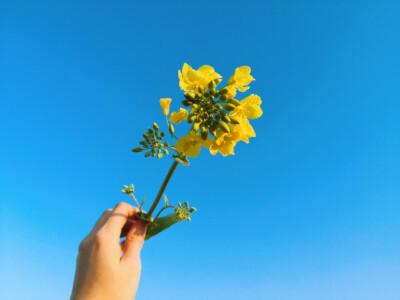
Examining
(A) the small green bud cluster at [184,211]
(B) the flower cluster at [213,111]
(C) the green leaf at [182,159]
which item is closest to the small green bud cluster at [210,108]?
(B) the flower cluster at [213,111]

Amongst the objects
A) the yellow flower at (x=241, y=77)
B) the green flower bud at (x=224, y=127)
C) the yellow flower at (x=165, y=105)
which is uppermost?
the yellow flower at (x=241, y=77)

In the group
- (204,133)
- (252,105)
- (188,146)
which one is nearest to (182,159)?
(188,146)

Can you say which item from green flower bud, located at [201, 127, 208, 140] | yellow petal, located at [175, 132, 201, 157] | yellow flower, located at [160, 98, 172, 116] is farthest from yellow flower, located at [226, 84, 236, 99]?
yellow flower, located at [160, 98, 172, 116]

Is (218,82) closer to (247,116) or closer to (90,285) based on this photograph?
Answer: (247,116)

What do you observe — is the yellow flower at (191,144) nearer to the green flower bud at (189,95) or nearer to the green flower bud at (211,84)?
the green flower bud at (189,95)

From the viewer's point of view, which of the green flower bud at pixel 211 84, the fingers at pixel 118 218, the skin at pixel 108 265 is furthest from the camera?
the green flower bud at pixel 211 84

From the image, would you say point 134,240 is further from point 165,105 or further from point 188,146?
point 165,105
